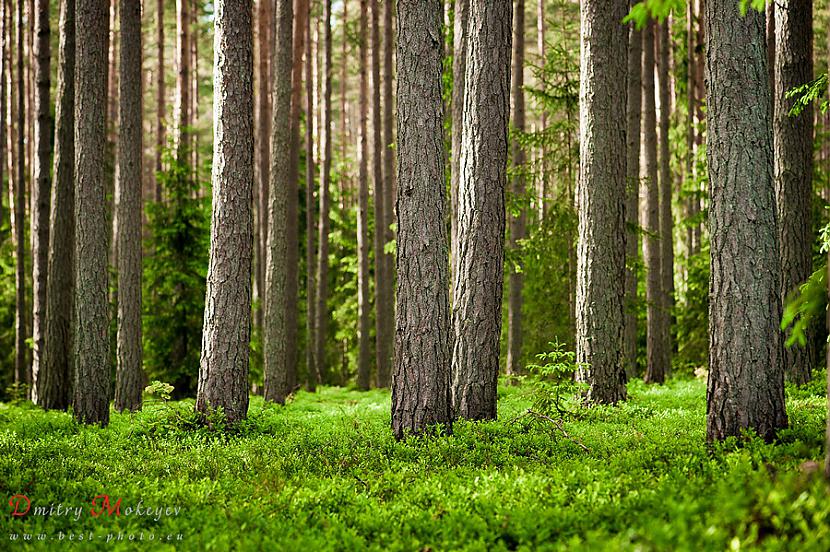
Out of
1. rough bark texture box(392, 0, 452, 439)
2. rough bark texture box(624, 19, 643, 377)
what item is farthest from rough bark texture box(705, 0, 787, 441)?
rough bark texture box(624, 19, 643, 377)

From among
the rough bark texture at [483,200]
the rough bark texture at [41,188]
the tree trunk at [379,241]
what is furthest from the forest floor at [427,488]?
the tree trunk at [379,241]

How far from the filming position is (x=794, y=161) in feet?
38.9

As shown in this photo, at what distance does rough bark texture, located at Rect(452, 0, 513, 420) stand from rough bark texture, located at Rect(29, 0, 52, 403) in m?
8.30

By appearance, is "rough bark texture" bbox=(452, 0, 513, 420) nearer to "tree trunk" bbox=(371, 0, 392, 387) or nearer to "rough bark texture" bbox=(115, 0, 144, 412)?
"rough bark texture" bbox=(115, 0, 144, 412)

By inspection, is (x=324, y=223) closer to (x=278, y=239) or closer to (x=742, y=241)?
(x=278, y=239)

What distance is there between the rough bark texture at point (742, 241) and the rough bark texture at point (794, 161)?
5097 mm

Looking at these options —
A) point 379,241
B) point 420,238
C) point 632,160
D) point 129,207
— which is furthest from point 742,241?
point 379,241

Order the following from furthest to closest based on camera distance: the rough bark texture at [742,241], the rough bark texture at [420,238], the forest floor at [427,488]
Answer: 1. the rough bark texture at [420,238]
2. the rough bark texture at [742,241]
3. the forest floor at [427,488]

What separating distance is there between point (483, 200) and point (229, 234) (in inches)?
136

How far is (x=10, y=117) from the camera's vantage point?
24984 mm

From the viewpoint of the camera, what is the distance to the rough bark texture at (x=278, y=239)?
14266 mm

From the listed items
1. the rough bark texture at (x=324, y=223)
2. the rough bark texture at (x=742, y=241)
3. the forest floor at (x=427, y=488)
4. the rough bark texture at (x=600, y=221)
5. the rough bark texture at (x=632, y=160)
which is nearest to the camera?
the forest floor at (x=427, y=488)

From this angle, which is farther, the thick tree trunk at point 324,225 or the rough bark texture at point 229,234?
the thick tree trunk at point 324,225

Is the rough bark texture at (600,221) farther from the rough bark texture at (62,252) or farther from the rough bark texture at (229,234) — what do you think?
the rough bark texture at (62,252)
